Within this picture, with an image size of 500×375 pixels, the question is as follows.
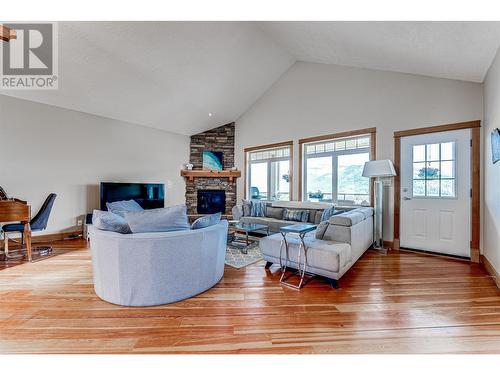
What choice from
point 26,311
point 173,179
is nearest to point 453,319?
point 26,311

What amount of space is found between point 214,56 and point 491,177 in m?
4.40

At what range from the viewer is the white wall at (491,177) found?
2615 millimetres

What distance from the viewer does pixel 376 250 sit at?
4.03 metres

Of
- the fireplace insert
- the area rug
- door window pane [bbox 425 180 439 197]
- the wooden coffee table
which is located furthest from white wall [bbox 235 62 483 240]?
the area rug

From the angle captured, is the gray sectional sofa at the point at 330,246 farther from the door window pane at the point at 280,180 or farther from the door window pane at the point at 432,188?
the door window pane at the point at 280,180

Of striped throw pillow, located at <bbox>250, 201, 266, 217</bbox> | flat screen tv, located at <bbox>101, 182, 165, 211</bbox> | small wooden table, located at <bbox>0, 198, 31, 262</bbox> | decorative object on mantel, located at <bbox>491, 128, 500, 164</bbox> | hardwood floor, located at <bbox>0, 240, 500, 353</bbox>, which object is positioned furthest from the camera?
striped throw pillow, located at <bbox>250, 201, 266, 217</bbox>

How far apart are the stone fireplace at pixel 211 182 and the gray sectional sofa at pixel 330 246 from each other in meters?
3.80

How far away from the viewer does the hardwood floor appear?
5.25 ft

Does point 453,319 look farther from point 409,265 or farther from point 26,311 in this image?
point 26,311

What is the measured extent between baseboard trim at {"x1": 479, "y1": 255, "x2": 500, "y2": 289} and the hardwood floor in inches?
2.5

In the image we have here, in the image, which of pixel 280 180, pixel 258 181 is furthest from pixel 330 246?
pixel 258 181

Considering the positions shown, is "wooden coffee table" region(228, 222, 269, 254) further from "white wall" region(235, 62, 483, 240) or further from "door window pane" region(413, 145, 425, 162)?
"door window pane" region(413, 145, 425, 162)

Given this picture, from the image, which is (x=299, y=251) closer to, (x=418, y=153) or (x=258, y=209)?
(x=258, y=209)

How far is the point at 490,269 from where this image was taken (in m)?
2.90
